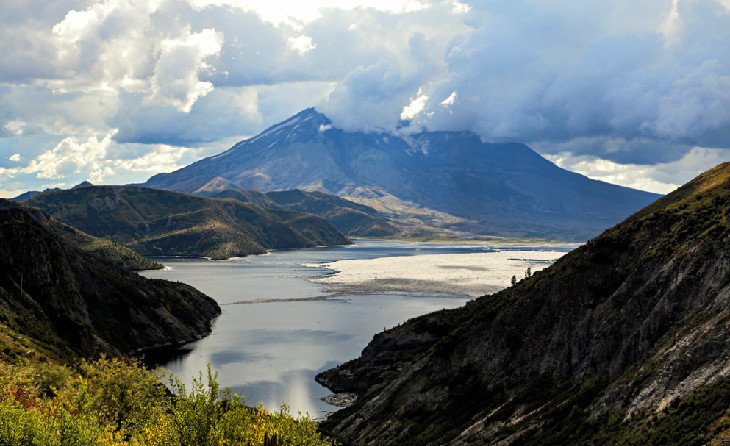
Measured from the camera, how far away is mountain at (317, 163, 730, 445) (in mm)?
62344

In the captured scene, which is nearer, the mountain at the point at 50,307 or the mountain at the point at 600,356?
the mountain at the point at 600,356

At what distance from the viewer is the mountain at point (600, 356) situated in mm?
62344

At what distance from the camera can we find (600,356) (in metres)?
86.0

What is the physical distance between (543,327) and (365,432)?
106 ft

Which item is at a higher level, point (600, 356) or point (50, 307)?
point (50, 307)

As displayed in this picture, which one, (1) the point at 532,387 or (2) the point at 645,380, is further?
(1) the point at 532,387

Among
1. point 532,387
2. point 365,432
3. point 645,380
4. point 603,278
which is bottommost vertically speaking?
point 365,432

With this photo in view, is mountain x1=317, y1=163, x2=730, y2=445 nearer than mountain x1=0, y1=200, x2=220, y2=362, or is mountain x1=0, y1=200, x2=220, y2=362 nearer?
mountain x1=317, y1=163, x2=730, y2=445

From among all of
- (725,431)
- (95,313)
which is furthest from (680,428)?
(95,313)

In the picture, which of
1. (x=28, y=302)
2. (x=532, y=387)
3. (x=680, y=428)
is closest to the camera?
(x=680, y=428)

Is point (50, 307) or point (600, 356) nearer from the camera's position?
point (600, 356)

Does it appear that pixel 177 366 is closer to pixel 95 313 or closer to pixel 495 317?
pixel 95 313

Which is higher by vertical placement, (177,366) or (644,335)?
(644,335)

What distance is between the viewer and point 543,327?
102375 mm
